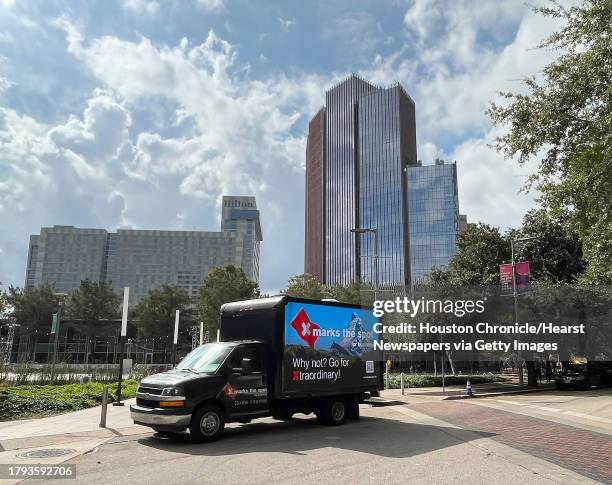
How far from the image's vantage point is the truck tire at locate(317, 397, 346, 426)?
43.7ft

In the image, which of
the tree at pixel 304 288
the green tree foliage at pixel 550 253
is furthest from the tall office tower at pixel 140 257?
the green tree foliage at pixel 550 253

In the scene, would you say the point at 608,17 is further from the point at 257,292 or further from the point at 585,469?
the point at 257,292

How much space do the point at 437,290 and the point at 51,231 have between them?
616ft

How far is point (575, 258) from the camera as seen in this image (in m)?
32.1

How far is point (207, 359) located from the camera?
11680 mm

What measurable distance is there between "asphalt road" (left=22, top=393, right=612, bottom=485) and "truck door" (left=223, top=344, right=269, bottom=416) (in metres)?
0.67

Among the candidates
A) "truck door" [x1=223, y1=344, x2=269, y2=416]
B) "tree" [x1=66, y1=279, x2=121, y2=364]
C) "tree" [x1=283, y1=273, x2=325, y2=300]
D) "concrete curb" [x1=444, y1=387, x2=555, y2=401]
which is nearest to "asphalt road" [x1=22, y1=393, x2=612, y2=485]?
"truck door" [x1=223, y1=344, x2=269, y2=416]

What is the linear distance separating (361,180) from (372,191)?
5.13m

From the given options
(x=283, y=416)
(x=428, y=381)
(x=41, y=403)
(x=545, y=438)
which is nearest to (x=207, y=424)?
(x=283, y=416)

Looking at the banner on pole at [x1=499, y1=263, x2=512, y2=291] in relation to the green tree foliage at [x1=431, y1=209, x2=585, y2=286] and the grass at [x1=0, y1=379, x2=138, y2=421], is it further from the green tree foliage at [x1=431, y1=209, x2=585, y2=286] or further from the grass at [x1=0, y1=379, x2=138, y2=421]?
the grass at [x1=0, y1=379, x2=138, y2=421]

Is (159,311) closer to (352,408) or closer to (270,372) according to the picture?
(352,408)

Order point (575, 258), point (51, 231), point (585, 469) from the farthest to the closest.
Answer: point (51, 231)
point (575, 258)
point (585, 469)

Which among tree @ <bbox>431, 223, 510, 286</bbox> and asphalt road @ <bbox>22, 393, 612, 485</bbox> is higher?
tree @ <bbox>431, 223, 510, 286</bbox>

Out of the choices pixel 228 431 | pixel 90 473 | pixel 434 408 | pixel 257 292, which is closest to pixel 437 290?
pixel 434 408
